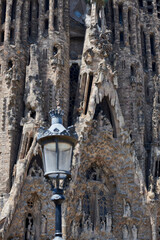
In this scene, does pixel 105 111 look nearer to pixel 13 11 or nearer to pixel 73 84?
pixel 73 84

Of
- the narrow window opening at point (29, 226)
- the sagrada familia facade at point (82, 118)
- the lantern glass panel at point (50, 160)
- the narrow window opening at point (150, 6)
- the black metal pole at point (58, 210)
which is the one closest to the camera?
the black metal pole at point (58, 210)

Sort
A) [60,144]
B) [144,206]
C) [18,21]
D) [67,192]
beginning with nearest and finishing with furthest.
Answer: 1. [60,144]
2. [67,192]
3. [144,206]
4. [18,21]

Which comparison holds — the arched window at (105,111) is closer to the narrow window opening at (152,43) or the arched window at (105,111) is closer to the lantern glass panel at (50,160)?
the narrow window opening at (152,43)

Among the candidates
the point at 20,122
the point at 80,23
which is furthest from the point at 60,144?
the point at 80,23

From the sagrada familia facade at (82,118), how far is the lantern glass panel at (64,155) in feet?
35.0

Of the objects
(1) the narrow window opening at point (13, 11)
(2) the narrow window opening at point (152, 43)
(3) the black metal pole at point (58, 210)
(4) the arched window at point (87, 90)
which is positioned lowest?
(3) the black metal pole at point (58, 210)

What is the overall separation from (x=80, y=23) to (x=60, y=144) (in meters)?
17.7

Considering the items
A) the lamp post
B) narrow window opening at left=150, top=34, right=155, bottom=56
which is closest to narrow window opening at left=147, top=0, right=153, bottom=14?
narrow window opening at left=150, top=34, right=155, bottom=56

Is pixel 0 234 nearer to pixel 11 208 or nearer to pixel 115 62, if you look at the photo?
pixel 11 208

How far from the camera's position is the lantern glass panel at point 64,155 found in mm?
5883

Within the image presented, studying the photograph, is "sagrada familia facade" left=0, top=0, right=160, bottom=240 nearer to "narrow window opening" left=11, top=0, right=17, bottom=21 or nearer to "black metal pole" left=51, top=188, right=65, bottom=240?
"narrow window opening" left=11, top=0, right=17, bottom=21

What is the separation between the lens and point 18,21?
20.5 m

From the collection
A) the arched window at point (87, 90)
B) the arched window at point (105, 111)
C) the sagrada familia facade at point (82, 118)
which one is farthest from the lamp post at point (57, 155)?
the arched window at point (105, 111)

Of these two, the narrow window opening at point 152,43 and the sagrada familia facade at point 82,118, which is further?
the narrow window opening at point 152,43
